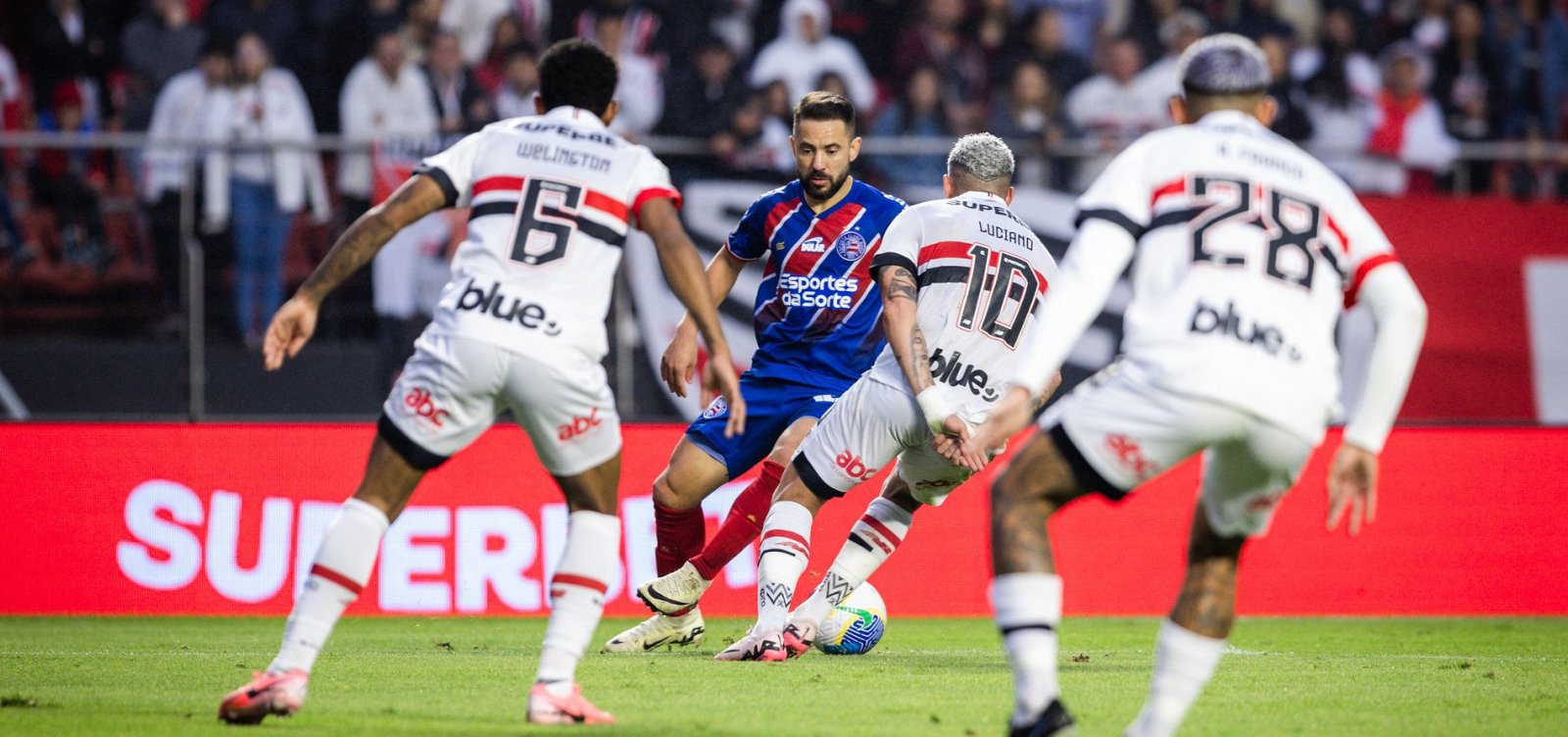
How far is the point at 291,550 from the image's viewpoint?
11039 mm

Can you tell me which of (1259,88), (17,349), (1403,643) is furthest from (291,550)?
(1259,88)

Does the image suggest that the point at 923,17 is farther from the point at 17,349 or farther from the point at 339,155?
the point at 17,349

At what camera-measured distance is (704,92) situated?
15.0 metres

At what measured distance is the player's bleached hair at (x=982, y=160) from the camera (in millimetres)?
8289

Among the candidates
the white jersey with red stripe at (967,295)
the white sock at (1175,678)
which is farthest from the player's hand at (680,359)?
the white sock at (1175,678)

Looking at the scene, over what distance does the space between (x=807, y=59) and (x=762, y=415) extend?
297 inches

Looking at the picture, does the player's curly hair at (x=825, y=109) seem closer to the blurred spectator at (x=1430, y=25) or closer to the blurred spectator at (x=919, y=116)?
the blurred spectator at (x=919, y=116)

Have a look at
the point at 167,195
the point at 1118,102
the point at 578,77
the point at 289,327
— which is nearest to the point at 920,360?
the point at 578,77

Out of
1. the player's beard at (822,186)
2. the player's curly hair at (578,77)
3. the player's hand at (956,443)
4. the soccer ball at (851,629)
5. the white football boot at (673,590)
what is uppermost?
the player's curly hair at (578,77)

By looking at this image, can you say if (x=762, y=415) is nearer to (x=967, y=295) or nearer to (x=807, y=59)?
(x=967, y=295)

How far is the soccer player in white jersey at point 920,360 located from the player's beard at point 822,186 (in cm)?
60

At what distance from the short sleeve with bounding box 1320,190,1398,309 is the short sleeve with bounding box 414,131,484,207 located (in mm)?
2766

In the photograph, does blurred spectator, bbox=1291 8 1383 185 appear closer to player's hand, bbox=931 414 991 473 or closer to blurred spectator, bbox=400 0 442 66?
blurred spectator, bbox=400 0 442 66

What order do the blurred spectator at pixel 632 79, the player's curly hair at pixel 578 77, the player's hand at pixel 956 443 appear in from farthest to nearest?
the blurred spectator at pixel 632 79 < the player's hand at pixel 956 443 < the player's curly hair at pixel 578 77
